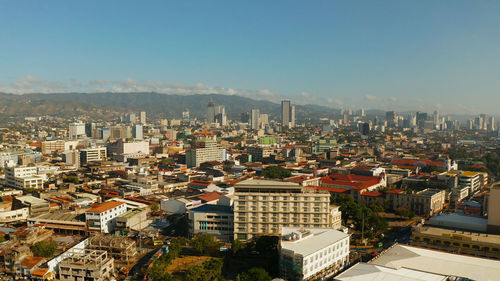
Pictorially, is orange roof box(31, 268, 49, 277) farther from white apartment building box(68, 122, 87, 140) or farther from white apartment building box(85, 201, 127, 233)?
white apartment building box(68, 122, 87, 140)

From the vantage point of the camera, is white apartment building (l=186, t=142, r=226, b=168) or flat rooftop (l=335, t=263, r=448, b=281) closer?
flat rooftop (l=335, t=263, r=448, b=281)

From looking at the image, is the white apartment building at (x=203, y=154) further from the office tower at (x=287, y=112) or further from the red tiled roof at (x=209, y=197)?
the office tower at (x=287, y=112)

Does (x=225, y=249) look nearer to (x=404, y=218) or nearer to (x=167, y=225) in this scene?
(x=167, y=225)

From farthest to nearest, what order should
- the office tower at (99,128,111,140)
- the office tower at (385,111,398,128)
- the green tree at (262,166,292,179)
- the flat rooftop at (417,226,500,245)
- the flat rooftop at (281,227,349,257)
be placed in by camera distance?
the office tower at (385,111,398,128), the office tower at (99,128,111,140), the green tree at (262,166,292,179), the flat rooftop at (417,226,500,245), the flat rooftop at (281,227,349,257)

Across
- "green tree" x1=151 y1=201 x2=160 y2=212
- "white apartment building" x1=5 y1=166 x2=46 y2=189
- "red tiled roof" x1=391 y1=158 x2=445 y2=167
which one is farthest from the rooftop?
"red tiled roof" x1=391 y1=158 x2=445 y2=167

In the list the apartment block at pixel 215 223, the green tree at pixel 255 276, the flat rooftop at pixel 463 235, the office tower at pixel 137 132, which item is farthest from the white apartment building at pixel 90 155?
the flat rooftop at pixel 463 235

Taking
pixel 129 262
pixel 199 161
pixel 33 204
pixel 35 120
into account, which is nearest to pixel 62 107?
pixel 35 120

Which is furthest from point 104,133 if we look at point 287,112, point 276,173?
point 287,112
